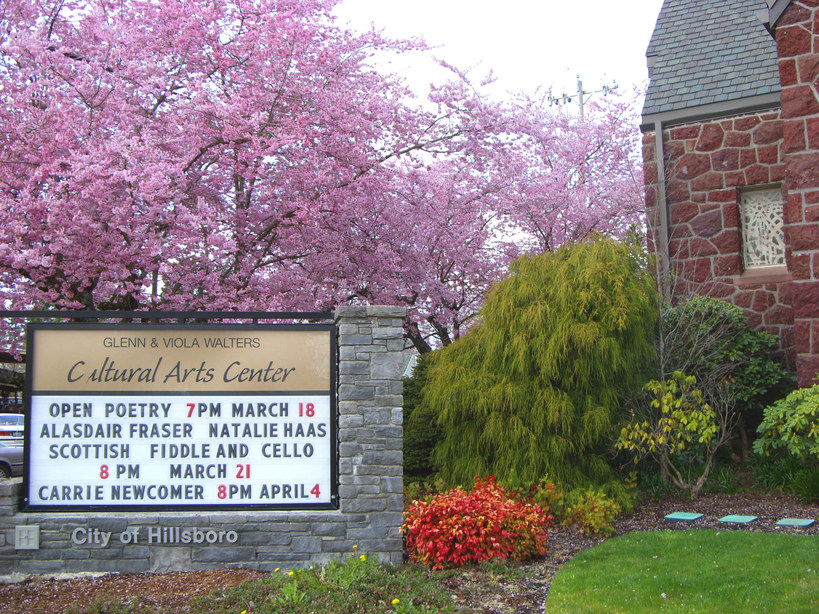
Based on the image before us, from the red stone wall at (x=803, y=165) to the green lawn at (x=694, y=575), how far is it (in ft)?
10.5

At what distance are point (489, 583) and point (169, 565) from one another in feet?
8.78

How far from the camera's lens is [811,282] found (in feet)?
30.2

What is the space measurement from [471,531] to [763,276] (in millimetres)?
7003

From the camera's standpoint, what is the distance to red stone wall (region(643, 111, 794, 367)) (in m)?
11.2

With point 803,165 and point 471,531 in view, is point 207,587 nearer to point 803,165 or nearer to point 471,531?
point 471,531

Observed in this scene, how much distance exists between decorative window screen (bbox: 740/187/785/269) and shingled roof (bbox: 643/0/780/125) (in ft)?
4.64

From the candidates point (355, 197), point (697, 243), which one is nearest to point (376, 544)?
point (355, 197)

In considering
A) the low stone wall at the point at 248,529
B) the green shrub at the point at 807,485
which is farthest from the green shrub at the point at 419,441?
the green shrub at the point at 807,485

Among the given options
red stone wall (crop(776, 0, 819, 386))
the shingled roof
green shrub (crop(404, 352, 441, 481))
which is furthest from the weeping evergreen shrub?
the shingled roof

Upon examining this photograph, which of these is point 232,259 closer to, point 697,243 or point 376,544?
point 376,544

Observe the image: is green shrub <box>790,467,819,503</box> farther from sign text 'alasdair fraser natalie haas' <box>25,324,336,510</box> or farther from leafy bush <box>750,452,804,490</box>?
sign text 'alasdair fraser natalie haas' <box>25,324,336,510</box>

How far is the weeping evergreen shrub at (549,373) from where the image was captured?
826cm

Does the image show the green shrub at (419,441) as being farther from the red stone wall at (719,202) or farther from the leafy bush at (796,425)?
the red stone wall at (719,202)

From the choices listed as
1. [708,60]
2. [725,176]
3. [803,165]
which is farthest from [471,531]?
[708,60]
